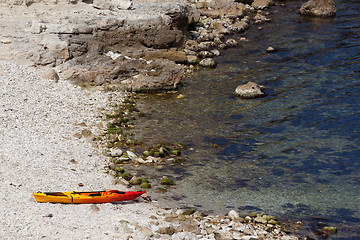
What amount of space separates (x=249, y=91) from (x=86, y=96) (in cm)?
961

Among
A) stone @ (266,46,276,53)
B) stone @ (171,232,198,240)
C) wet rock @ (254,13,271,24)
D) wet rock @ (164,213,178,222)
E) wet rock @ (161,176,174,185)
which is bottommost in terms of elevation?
wet rock @ (161,176,174,185)

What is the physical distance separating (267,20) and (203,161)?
25.4 m

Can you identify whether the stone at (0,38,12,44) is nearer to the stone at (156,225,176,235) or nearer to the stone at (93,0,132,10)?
the stone at (93,0,132,10)

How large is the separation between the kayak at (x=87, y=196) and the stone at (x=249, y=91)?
12.3m

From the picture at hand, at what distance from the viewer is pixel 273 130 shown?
75.4 ft

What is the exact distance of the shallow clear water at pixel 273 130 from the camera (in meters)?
17.6

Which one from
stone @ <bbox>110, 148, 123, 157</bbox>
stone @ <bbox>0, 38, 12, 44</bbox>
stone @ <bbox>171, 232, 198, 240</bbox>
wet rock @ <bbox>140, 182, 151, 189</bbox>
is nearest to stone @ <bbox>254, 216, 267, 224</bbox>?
stone @ <bbox>171, 232, 198, 240</bbox>

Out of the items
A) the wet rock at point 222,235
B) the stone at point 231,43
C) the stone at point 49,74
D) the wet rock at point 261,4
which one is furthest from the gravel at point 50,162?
the wet rock at point 261,4

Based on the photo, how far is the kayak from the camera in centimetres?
1517

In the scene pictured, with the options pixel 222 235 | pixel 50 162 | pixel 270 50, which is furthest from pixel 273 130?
pixel 270 50

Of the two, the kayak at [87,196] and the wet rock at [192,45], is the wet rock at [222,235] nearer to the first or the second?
the kayak at [87,196]

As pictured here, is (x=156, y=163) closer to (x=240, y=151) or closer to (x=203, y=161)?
(x=203, y=161)

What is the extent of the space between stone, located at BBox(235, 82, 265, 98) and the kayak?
40.2 ft

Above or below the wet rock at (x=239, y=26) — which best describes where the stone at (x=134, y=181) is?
below
